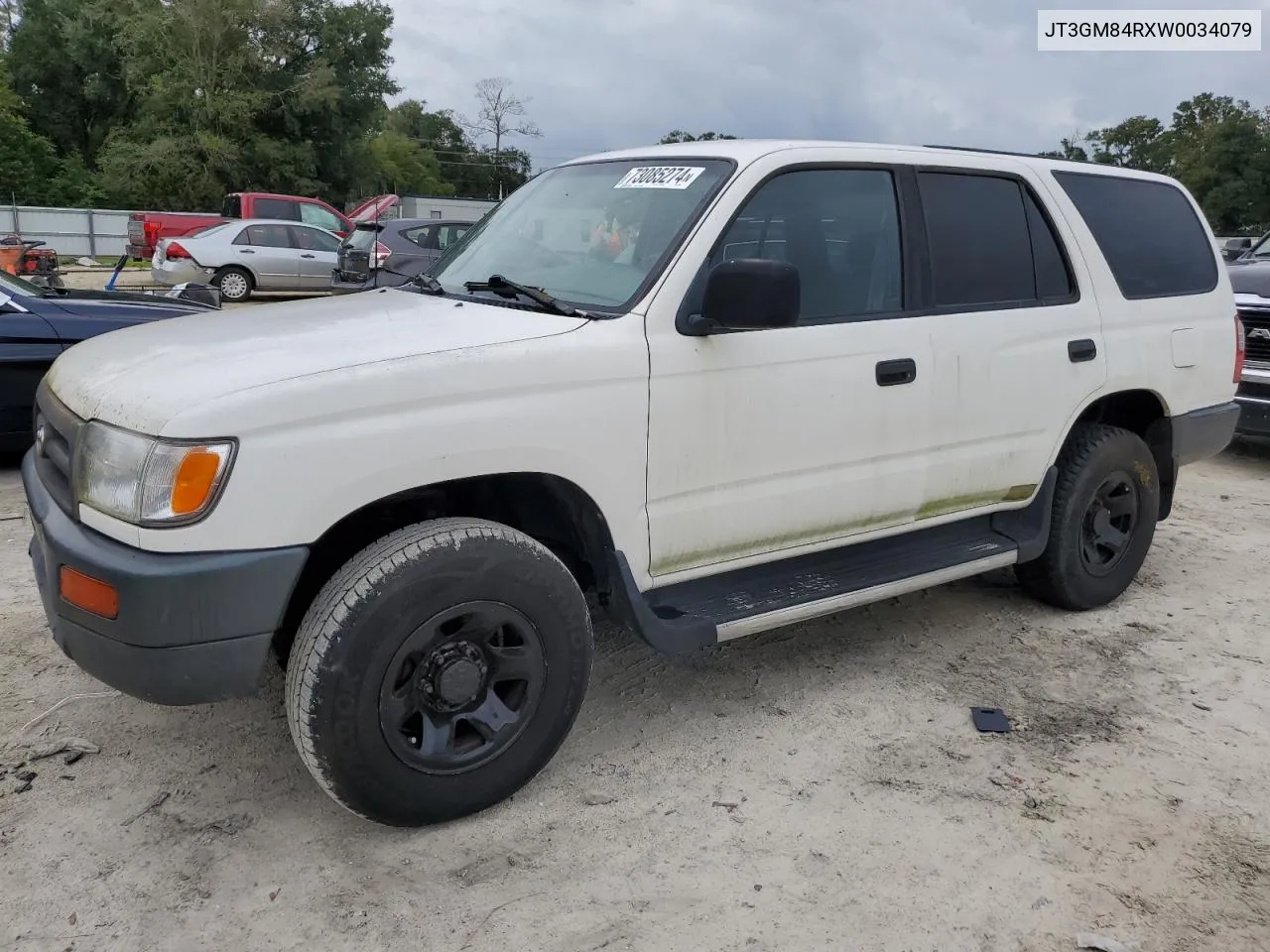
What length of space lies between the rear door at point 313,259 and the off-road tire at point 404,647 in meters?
15.8

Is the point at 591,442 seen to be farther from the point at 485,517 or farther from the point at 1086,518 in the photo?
the point at 1086,518

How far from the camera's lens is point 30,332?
6020mm

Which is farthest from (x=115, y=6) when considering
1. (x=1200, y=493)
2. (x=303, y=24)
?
(x=1200, y=493)

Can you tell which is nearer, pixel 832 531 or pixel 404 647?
pixel 404 647

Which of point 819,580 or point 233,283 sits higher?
point 233,283

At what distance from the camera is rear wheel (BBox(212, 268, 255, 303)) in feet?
55.4

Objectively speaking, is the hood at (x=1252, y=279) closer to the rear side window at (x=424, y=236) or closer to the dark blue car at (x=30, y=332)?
the dark blue car at (x=30, y=332)

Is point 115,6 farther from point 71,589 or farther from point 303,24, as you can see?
point 71,589

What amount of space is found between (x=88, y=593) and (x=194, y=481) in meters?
0.41

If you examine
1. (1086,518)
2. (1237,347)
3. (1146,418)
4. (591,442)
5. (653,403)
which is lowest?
(1086,518)

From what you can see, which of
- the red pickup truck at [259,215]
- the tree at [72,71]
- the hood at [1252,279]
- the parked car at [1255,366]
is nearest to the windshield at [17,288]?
the parked car at [1255,366]

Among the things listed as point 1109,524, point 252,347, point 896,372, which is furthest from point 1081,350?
point 252,347

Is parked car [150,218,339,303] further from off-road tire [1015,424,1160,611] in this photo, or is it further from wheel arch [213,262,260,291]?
off-road tire [1015,424,1160,611]

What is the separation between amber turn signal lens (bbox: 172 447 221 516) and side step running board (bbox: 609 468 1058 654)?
1149 mm
